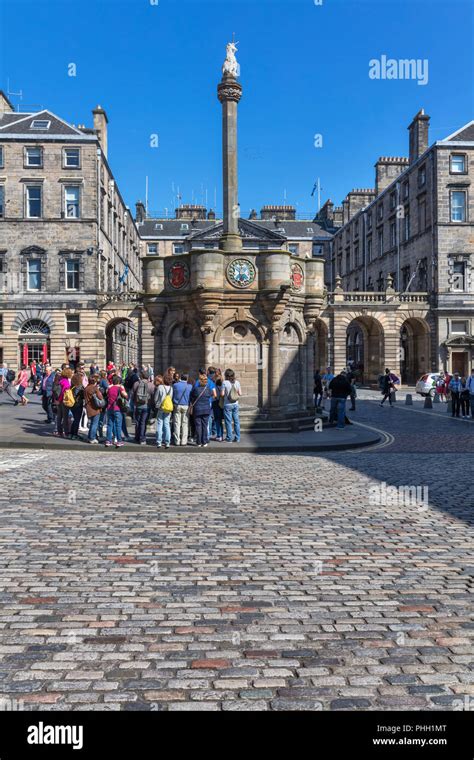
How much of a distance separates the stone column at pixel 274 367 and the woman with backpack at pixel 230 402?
232 cm

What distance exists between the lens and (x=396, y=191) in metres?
53.1

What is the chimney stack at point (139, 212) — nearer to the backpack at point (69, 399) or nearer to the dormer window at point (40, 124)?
the dormer window at point (40, 124)

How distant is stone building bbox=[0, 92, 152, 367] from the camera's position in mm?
45812

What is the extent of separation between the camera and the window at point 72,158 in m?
46.0

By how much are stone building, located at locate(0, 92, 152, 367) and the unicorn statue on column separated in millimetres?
29066

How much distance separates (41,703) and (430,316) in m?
47.1

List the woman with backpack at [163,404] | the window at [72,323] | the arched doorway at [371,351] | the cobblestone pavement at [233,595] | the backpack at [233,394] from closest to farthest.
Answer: the cobblestone pavement at [233,595] < the woman with backpack at [163,404] < the backpack at [233,394] < the window at [72,323] < the arched doorway at [371,351]

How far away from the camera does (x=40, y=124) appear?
1861 inches

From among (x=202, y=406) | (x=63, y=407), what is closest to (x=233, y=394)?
(x=202, y=406)

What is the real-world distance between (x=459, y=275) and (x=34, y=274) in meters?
32.3

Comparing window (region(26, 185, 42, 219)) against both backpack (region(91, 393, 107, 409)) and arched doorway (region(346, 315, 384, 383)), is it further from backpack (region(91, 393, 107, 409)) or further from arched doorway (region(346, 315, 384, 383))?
backpack (region(91, 393, 107, 409))

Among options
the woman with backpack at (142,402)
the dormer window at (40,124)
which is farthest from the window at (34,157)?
the woman with backpack at (142,402)

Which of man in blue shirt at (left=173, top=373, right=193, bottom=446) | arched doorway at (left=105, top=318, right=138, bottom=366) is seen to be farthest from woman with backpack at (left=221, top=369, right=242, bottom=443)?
arched doorway at (left=105, top=318, right=138, bottom=366)
